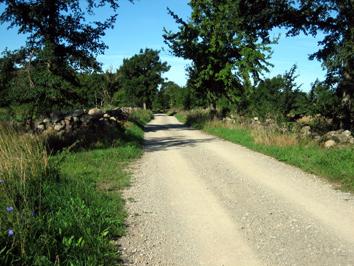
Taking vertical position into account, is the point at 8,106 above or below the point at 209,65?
below

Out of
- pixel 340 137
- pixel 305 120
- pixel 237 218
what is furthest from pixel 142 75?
pixel 237 218

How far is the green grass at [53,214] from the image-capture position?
4.65 meters

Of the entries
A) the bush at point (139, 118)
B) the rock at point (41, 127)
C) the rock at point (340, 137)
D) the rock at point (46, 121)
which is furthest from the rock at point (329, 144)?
the bush at point (139, 118)

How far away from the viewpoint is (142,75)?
7769 cm

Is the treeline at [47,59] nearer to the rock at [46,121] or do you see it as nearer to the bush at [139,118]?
the rock at [46,121]

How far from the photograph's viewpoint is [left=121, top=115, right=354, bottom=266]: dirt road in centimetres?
521

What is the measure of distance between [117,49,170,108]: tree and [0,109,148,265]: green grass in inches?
2654

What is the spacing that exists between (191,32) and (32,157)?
23747mm

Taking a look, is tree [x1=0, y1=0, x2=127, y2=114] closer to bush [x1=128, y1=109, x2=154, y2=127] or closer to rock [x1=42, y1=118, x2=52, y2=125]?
rock [x1=42, y1=118, x2=52, y2=125]

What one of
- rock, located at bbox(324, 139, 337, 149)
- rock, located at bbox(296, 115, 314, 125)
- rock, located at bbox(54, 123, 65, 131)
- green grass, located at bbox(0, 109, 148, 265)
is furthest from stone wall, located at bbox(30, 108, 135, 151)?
rock, located at bbox(296, 115, 314, 125)

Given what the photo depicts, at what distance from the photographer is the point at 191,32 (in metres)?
29.8

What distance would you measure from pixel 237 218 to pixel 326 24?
790 inches

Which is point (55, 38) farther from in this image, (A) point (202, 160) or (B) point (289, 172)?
(B) point (289, 172)

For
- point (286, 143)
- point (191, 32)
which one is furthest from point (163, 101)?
point (286, 143)
